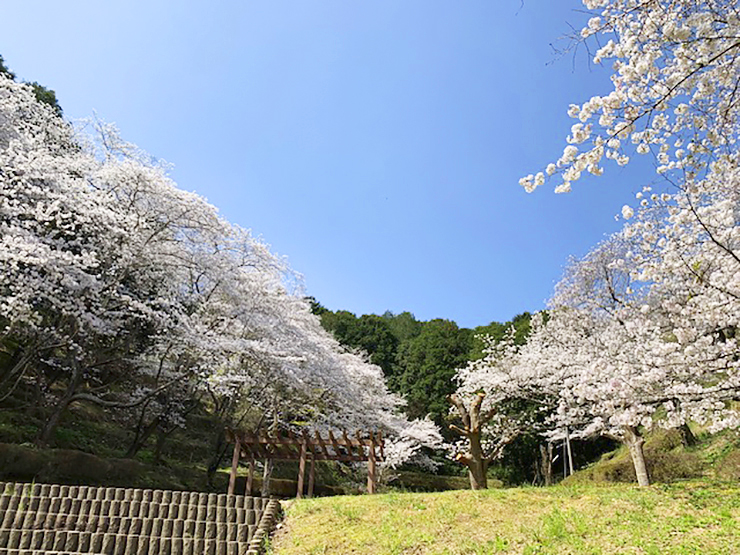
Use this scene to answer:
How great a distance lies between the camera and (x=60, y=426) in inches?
567

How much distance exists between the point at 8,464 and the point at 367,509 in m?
7.26

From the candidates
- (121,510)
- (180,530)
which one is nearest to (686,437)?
(180,530)

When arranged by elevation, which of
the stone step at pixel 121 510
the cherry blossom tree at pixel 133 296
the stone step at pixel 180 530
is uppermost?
the cherry blossom tree at pixel 133 296

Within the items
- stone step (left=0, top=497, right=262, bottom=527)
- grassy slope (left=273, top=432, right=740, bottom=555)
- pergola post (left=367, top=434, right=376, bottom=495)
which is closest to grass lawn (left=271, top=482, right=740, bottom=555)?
grassy slope (left=273, top=432, right=740, bottom=555)

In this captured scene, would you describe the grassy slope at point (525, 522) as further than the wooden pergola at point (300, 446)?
No

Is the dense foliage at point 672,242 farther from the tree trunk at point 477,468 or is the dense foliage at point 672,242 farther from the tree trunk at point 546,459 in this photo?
the tree trunk at point 546,459

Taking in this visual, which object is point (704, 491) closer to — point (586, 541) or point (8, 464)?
point (586, 541)

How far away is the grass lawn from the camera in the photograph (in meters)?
5.87

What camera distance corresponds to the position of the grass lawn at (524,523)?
5871mm

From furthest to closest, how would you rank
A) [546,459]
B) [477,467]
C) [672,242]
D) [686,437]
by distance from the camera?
[546,459]
[686,437]
[477,467]
[672,242]

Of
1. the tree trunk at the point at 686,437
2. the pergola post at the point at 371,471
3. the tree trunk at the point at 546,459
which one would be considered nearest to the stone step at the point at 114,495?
the pergola post at the point at 371,471

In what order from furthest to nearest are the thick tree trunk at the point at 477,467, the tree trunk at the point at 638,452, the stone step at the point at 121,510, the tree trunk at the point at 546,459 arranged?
the tree trunk at the point at 546,459 < the thick tree trunk at the point at 477,467 < the tree trunk at the point at 638,452 < the stone step at the point at 121,510

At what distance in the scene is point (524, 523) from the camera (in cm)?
671

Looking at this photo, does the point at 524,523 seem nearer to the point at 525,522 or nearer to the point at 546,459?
the point at 525,522
